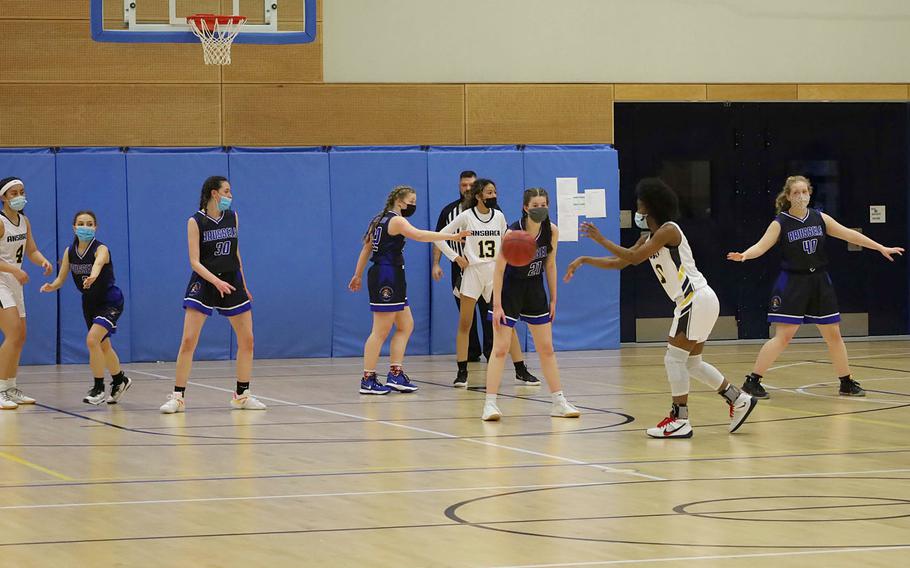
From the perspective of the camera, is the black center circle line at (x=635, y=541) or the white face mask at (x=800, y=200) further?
the white face mask at (x=800, y=200)

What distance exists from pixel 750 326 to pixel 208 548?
1412 centimetres

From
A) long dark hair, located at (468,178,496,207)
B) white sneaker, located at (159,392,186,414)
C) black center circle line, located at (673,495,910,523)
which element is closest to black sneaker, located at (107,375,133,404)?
white sneaker, located at (159,392,186,414)

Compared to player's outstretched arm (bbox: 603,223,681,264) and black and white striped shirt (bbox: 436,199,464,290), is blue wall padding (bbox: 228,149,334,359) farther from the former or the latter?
player's outstretched arm (bbox: 603,223,681,264)

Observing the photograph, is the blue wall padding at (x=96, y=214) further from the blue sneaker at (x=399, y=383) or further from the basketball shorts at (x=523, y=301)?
the basketball shorts at (x=523, y=301)

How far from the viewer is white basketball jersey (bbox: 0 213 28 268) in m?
12.7

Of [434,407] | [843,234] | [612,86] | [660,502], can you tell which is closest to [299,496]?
[660,502]

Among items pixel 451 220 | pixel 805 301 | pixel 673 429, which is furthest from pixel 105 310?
pixel 805 301

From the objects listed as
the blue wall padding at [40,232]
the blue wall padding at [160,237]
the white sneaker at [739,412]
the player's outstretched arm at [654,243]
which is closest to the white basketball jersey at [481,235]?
the player's outstretched arm at [654,243]

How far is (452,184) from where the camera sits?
17922 millimetres

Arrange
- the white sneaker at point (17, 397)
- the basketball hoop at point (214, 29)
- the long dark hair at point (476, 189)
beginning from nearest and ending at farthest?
the white sneaker at point (17, 397)
the long dark hair at point (476, 189)
the basketball hoop at point (214, 29)

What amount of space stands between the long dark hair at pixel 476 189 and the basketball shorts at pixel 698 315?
3537mm

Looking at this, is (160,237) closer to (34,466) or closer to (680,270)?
(34,466)

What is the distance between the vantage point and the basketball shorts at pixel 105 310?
12.6m

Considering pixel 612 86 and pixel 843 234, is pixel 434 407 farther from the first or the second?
pixel 612 86
